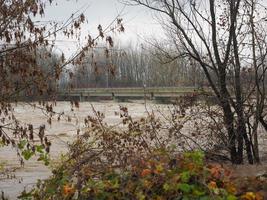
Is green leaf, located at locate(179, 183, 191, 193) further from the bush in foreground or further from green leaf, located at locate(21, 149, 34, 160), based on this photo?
green leaf, located at locate(21, 149, 34, 160)

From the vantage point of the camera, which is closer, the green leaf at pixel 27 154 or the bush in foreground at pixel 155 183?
the bush in foreground at pixel 155 183

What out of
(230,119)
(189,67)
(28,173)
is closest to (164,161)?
(230,119)

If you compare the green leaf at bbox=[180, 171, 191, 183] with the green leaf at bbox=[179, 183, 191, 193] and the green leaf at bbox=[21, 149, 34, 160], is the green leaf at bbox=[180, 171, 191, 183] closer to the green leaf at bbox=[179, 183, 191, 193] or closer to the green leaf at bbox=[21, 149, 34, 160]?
the green leaf at bbox=[179, 183, 191, 193]

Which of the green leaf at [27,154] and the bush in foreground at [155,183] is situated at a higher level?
the green leaf at [27,154]

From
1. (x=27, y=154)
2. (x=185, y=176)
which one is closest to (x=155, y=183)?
(x=185, y=176)

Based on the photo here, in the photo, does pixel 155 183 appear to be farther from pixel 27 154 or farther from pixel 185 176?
pixel 27 154

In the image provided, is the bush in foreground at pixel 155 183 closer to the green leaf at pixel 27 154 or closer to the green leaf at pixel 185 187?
the green leaf at pixel 185 187

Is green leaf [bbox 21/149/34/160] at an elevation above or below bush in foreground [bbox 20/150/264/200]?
above

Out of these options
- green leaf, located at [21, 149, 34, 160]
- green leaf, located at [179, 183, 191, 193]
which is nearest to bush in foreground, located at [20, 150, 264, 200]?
green leaf, located at [179, 183, 191, 193]

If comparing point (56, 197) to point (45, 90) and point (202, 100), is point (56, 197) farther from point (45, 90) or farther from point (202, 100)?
point (202, 100)

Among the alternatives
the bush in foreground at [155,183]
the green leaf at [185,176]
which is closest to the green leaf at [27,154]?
the bush in foreground at [155,183]

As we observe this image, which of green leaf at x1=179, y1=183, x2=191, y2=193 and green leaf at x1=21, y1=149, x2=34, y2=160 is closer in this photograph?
green leaf at x1=179, y1=183, x2=191, y2=193

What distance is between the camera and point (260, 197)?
15.4 ft

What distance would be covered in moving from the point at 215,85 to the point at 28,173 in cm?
609
